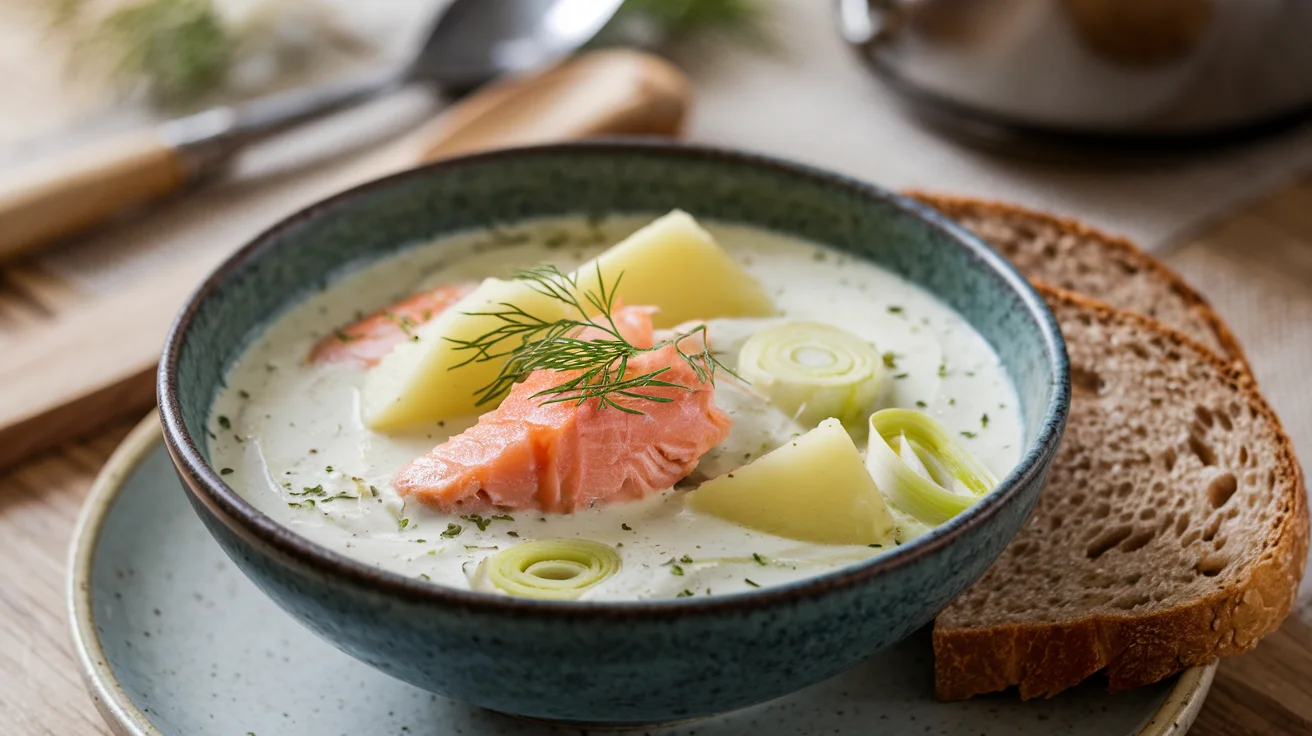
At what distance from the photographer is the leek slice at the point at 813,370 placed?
6.47 ft

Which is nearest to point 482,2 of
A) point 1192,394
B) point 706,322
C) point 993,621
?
point 706,322

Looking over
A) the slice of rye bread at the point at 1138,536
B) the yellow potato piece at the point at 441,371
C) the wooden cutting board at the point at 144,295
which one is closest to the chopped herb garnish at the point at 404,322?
the yellow potato piece at the point at 441,371

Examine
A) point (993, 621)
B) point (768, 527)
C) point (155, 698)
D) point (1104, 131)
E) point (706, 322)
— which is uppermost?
point (1104, 131)

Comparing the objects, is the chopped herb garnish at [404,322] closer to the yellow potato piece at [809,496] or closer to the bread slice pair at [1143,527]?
the yellow potato piece at [809,496]

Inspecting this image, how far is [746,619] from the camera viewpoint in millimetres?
1476

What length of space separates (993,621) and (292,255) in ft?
4.22

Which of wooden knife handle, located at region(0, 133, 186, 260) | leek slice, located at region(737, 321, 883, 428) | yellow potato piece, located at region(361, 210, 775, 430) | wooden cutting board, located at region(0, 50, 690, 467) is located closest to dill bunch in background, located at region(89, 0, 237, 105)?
wooden knife handle, located at region(0, 133, 186, 260)

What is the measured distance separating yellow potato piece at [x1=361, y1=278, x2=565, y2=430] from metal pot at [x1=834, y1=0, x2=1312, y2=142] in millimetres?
1739

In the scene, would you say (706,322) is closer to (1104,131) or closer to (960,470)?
(960,470)

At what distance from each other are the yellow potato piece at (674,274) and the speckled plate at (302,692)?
64 centimetres

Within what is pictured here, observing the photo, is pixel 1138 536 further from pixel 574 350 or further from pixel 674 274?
pixel 574 350

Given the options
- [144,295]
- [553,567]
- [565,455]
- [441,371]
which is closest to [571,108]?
[144,295]

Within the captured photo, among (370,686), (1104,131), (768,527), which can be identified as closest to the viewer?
(768,527)

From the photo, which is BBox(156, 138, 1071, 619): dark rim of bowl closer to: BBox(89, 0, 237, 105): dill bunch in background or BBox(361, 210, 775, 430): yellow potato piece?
BBox(361, 210, 775, 430): yellow potato piece
